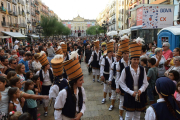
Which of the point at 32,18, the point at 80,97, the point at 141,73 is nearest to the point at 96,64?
the point at 141,73

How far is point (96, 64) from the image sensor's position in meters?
7.58

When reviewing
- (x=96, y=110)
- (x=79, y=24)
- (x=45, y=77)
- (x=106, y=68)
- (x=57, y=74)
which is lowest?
(x=96, y=110)

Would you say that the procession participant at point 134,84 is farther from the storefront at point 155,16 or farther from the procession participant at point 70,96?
the storefront at point 155,16

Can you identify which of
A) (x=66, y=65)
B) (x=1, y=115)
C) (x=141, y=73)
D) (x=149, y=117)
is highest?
(x=66, y=65)

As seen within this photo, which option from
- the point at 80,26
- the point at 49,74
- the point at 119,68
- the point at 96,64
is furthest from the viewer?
the point at 80,26

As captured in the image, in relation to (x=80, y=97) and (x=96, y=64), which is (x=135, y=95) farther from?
(x=96, y=64)

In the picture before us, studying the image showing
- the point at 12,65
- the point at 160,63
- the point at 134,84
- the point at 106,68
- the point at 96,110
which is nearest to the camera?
the point at 134,84

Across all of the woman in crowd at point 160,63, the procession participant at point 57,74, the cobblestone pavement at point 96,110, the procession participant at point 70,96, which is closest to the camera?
the procession participant at point 70,96

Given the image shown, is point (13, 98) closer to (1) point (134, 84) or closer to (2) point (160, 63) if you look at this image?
(1) point (134, 84)

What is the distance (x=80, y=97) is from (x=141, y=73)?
1523 millimetres

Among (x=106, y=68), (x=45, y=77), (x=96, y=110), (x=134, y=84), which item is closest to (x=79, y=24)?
(x=106, y=68)

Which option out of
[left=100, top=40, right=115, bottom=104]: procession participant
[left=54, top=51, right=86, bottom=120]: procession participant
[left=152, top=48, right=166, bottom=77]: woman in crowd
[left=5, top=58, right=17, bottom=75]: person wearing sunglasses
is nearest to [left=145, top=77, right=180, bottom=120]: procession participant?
Answer: [left=54, top=51, right=86, bottom=120]: procession participant

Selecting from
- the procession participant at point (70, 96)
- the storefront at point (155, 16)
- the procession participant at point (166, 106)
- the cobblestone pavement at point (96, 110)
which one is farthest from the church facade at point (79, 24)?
the procession participant at point (166, 106)

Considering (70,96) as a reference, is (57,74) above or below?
above
